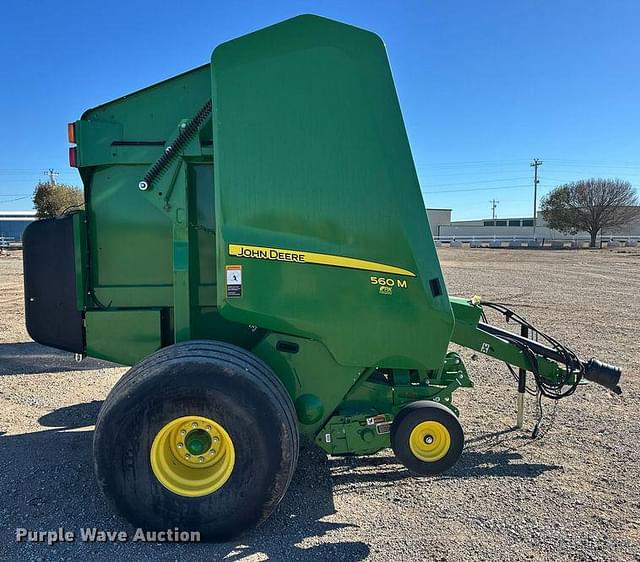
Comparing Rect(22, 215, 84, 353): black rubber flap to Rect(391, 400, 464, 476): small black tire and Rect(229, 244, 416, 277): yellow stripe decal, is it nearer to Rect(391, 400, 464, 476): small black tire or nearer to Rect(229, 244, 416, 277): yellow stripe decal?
Rect(229, 244, 416, 277): yellow stripe decal

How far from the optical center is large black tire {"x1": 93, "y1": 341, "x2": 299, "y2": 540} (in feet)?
8.31

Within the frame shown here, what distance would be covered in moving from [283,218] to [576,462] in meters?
2.83

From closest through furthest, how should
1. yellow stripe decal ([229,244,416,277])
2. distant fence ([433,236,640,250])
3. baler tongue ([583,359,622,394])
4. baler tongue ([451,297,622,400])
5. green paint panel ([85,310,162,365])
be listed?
yellow stripe decal ([229,244,416,277])
green paint panel ([85,310,162,365])
baler tongue ([451,297,622,400])
baler tongue ([583,359,622,394])
distant fence ([433,236,640,250])

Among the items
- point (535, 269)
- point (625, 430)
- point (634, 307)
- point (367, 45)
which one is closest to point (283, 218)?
point (367, 45)

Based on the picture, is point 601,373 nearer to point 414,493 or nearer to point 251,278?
point 414,493

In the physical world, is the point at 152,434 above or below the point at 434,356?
below

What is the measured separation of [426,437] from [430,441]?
0.04 metres

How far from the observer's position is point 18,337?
25.0 feet

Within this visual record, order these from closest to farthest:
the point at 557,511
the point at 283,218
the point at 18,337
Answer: the point at 283,218, the point at 557,511, the point at 18,337

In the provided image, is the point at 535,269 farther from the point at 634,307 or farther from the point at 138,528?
the point at 138,528

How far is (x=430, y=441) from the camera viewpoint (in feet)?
10.1

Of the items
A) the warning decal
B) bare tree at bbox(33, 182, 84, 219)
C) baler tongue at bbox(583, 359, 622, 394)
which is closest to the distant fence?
bare tree at bbox(33, 182, 84, 219)

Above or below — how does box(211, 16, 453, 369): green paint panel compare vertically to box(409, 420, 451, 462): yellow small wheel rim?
above

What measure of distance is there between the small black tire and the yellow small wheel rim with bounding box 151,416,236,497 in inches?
42.0
